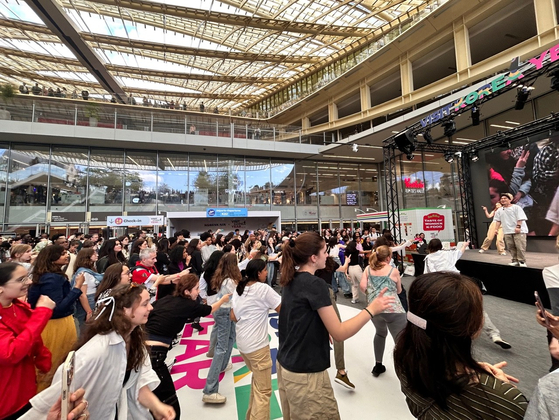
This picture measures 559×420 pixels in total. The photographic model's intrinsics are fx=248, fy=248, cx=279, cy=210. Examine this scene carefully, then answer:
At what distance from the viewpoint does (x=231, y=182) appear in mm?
18000

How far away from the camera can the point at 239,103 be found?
26.9 meters

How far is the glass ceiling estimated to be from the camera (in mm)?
13250

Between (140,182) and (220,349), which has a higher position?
(140,182)

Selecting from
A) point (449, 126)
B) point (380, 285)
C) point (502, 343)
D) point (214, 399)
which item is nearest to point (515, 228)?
point (502, 343)

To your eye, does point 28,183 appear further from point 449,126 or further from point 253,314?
point 449,126

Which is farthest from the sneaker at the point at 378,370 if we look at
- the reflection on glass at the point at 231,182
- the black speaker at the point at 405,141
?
the reflection on glass at the point at 231,182

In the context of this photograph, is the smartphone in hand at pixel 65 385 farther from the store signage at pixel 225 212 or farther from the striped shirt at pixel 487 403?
the store signage at pixel 225 212

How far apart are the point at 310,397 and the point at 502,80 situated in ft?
30.6

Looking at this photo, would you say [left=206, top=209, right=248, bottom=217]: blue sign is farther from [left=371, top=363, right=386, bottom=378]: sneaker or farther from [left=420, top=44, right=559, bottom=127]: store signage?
[left=371, top=363, right=386, bottom=378]: sneaker

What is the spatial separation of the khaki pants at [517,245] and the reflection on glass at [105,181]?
18.6 meters

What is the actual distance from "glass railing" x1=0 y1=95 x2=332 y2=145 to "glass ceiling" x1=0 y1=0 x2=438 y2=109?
12.3 ft

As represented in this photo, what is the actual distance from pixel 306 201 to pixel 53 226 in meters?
16.2

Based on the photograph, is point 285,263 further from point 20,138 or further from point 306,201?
point 20,138

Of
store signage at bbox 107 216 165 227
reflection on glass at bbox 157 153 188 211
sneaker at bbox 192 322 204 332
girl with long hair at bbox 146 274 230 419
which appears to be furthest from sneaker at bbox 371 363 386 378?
reflection on glass at bbox 157 153 188 211
